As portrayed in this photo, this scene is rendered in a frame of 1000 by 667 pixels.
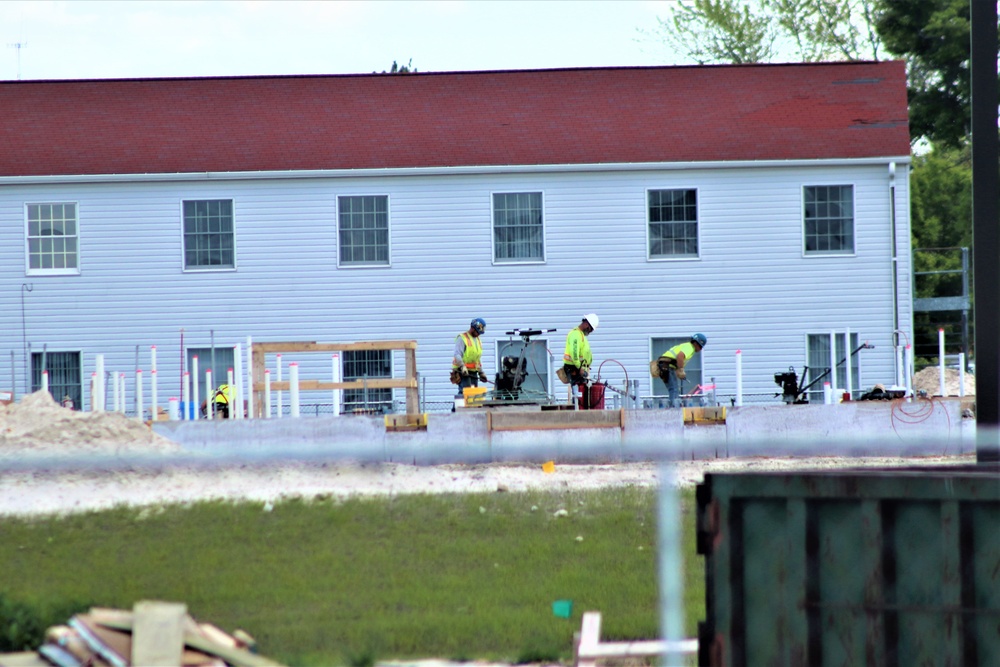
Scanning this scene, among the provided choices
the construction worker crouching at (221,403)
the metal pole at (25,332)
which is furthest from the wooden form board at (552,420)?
the metal pole at (25,332)

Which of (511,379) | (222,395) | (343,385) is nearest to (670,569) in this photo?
(343,385)

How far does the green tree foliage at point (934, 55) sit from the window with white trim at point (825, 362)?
56.8 feet

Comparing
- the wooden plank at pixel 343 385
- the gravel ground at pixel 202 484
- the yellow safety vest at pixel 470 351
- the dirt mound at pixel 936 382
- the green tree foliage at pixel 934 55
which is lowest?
the dirt mound at pixel 936 382

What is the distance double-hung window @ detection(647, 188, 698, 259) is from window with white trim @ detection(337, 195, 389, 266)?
245 inches

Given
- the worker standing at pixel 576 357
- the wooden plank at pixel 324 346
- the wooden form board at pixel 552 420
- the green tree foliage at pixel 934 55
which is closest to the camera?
the wooden form board at pixel 552 420

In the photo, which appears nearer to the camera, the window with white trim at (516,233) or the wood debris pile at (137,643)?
the wood debris pile at (137,643)

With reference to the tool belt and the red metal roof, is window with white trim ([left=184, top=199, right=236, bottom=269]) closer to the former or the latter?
the red metal roof

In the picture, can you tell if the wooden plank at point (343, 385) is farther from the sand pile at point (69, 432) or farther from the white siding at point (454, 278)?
the white siding at point (454, 278)

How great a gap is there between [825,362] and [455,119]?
1070cm

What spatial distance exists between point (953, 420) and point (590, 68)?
16.6 m

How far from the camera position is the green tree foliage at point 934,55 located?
1672 inches

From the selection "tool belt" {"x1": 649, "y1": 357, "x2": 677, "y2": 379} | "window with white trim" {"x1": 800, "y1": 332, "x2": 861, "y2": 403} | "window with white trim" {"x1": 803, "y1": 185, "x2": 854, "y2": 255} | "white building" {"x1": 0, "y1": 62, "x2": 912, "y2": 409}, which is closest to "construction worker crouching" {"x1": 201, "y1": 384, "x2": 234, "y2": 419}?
"white building" {"x1": 0, "y1": 62, "x2": 912, "y2": 409}

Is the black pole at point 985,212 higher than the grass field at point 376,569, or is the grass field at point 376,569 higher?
the black pole at point 985,212

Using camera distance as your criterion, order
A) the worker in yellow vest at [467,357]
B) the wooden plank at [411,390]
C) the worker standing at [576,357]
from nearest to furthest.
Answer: the worker standing at [576,357] < the worker in yellow vest at [467,357] < the wooden plank at [411,390]
